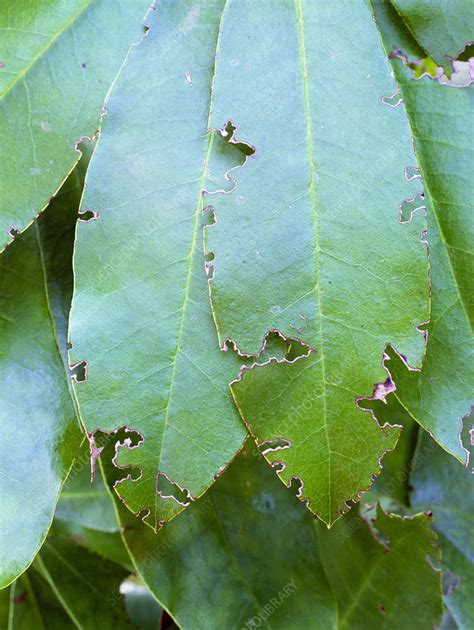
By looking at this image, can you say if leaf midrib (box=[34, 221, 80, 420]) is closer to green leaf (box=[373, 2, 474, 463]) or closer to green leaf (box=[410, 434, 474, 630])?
green leaf (box=[373, 2, 474, 463])

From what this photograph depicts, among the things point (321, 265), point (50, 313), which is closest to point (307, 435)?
point (321, 265)

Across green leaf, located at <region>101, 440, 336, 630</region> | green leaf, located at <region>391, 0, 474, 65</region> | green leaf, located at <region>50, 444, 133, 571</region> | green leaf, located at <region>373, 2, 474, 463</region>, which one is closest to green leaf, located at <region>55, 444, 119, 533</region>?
green leaf, located at <region>50, 444, 133, 571</region>

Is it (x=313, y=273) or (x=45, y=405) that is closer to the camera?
(x=313, y=273)

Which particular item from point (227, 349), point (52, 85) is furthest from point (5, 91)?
point (227, 349)

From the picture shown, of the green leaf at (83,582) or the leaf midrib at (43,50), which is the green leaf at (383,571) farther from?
the leaf midrib at (43,50)

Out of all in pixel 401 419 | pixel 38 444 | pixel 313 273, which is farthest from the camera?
pixel 401 419

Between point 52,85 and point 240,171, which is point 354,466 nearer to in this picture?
point 240,171
